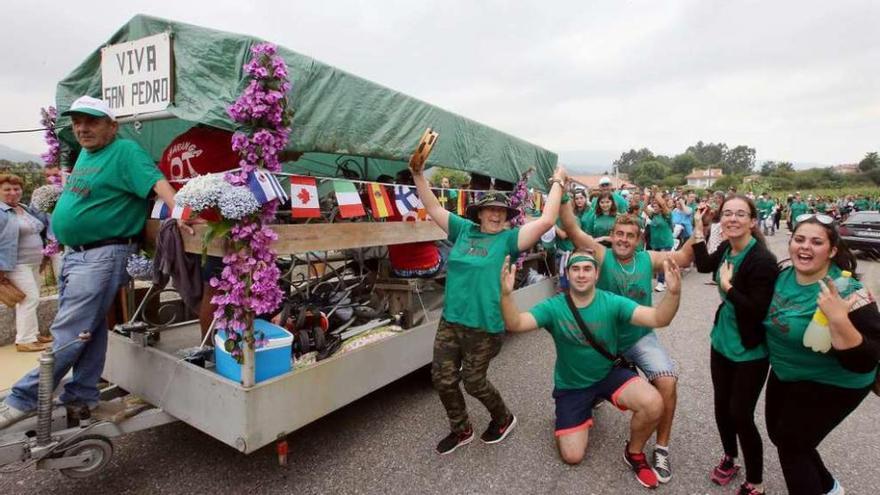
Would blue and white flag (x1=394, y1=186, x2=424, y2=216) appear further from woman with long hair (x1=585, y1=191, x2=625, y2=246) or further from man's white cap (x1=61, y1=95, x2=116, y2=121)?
woman with long hair (x1=585, y1=191, x2=625, y2=246)

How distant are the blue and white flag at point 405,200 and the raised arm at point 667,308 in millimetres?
2171

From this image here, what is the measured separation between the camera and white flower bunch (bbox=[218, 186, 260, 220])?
2.46 metres

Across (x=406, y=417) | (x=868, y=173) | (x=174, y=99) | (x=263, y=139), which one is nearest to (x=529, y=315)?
(x=406, y=417)

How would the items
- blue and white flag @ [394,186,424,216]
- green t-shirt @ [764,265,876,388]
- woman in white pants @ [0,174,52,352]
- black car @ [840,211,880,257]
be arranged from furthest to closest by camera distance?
black car @ [840,211,880,257], woman in white pants @ [0,174,52,352], blue and white flag @ [394,186,424,216], green t-shirt @ [764,265,876,388]

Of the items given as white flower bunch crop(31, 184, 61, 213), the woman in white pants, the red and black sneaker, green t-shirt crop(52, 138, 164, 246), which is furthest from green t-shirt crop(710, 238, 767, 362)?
the woman in white pants

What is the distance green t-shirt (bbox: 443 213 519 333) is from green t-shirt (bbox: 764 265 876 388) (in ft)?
5.05

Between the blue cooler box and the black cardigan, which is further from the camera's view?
the blue cooler box

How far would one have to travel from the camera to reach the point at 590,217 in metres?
6.82

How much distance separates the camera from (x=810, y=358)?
2.33 meters

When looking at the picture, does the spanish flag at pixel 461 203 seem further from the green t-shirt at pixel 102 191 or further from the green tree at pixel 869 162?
the green tree at pixel 869 162

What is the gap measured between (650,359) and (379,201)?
2456 mm

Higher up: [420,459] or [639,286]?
[639,286]

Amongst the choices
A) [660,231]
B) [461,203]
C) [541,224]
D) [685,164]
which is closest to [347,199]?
[541,224]

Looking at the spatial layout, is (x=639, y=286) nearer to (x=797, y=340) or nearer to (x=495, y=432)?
(x=797, y=340)
